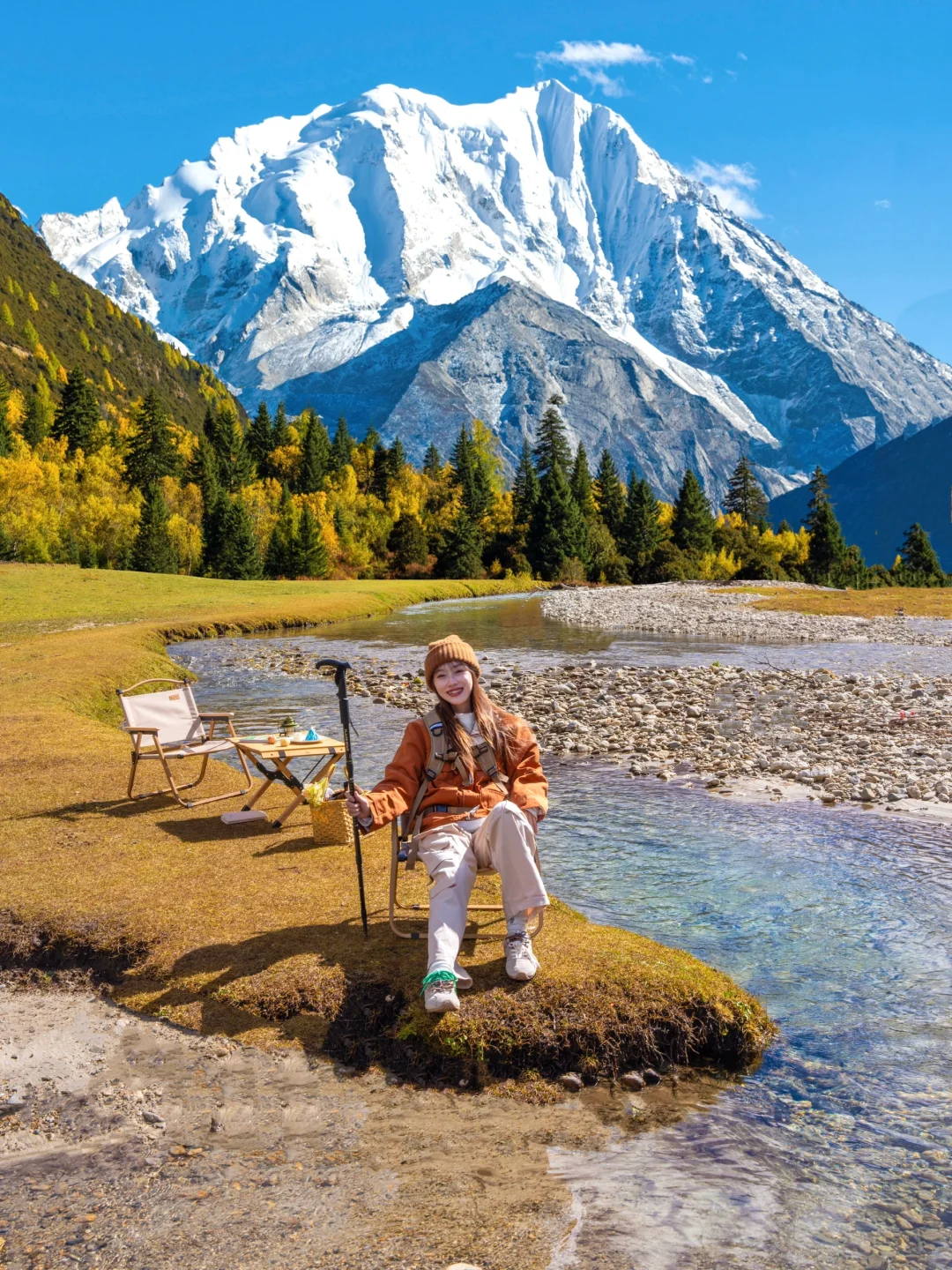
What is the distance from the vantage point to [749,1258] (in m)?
4.53

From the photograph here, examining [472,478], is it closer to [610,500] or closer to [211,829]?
[610,500]

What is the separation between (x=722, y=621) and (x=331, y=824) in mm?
41375

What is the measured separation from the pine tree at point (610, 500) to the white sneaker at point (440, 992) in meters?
110

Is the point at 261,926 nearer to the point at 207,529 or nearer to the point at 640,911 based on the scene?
the point at 640,911

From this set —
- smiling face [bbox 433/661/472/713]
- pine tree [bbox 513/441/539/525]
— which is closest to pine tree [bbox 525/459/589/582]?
pine tree [bbox 513/441/539/525]

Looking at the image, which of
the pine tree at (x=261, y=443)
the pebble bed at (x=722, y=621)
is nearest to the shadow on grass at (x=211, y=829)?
the pebble bed at (x=722, y=621)

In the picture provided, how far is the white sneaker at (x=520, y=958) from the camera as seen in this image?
671 centimetres

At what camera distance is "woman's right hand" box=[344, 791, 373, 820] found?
22.1 feet

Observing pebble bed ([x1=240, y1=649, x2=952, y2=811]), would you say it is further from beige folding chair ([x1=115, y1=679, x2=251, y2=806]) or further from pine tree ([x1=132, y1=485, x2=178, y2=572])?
pine tree ([x1=132, y1=485, x2=178, y2=572])

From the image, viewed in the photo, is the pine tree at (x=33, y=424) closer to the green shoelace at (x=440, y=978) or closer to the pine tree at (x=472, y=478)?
the pine tree at (x=472, y=478)

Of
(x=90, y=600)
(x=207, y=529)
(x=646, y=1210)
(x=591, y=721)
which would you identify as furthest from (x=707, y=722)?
(x=207, y=529)

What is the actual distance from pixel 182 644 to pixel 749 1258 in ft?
121

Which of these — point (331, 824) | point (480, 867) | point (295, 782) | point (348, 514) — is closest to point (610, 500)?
point (348, 514)

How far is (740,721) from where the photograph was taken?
768 inches
